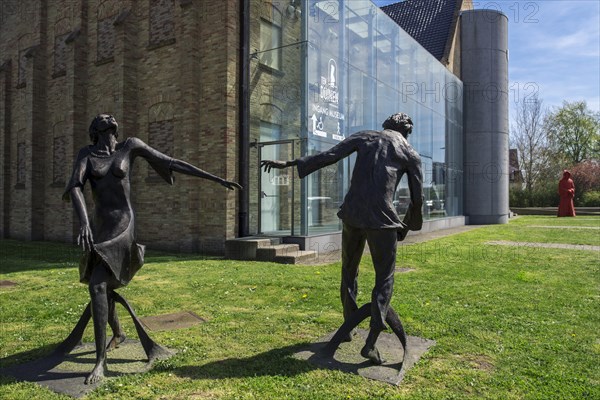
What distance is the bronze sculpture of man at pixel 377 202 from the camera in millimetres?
3975

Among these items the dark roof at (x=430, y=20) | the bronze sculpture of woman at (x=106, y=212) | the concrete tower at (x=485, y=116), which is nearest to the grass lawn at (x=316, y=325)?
the bronze sculpture of woman at (x=106, y=212)

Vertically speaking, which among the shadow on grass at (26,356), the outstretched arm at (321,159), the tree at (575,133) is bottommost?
the shadow on grass at (26,356)

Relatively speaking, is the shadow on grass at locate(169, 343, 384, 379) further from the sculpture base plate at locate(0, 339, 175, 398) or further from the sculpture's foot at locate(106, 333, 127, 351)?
the sculpture's foot at locate(106, 333, 127, 351)

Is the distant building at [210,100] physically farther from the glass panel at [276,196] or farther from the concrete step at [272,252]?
the concrete step at [272,252]

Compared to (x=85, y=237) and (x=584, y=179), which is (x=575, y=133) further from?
(x=85, y=237)

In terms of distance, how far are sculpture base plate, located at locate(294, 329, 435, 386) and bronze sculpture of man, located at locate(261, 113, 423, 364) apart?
124mm

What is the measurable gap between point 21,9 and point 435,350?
22.6 m

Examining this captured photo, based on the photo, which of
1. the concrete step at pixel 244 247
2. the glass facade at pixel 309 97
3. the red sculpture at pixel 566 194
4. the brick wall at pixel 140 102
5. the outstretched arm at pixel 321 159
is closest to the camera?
the outstretched arm at pixel 321 159

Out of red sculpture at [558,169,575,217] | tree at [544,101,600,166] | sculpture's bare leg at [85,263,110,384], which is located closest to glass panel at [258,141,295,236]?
sculpture's bare leg at [85,263,110,384]

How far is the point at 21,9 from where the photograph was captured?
19.8 meters

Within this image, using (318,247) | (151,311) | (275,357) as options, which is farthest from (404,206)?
(275,357)

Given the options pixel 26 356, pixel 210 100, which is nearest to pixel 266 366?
pixel 26 356

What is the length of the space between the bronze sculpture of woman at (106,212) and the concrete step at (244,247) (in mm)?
6811

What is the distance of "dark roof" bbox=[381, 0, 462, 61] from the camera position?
2505 centimetres
